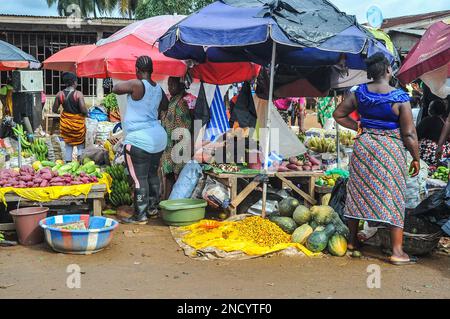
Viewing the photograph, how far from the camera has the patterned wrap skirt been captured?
4.92 m

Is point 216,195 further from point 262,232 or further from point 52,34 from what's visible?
point 52,34

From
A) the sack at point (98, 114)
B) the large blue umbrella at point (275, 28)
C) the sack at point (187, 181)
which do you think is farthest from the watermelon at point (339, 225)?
the sack at point (98, 114)

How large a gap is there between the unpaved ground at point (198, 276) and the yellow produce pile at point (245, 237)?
0.15 metres

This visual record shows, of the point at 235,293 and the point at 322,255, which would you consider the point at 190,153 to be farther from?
the point at 235,293

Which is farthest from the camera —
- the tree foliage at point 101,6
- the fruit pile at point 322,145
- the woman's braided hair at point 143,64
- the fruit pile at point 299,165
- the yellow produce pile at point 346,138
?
the tree foliage at point 101,6

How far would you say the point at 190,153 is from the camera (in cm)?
732

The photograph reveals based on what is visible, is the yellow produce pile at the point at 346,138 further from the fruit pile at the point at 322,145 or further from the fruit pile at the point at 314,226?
the fruit pile at the point at 314,226

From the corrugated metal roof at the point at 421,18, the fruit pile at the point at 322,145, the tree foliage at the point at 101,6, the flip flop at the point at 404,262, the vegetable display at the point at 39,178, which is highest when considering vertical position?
the tree foliage at the point at 101,6

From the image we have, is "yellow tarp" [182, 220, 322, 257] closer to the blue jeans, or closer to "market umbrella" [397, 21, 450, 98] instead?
"market umbrella" [397, 21, 450, 98]

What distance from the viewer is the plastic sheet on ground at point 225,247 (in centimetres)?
523

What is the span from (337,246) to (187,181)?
2351 mm

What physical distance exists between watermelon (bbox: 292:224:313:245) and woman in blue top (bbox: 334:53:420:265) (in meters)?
0.71

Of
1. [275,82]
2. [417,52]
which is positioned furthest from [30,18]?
[417,52]

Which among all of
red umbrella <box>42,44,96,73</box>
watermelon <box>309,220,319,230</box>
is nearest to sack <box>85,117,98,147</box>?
red umbrella <box>42,44,96,73</box>
